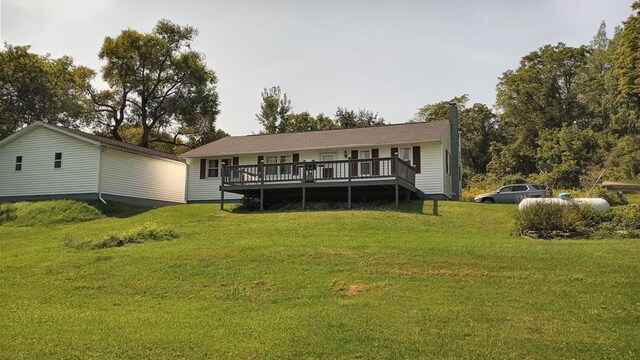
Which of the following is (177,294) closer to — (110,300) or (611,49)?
(110,300)

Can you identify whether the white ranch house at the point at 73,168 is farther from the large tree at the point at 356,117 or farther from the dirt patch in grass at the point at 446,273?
the large tree at the point at 356,117

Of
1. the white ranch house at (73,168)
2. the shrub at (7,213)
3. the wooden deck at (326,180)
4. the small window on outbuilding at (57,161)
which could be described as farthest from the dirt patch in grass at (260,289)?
the small window on outbuilding at (57,161)

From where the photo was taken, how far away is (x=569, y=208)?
1716 centimetres

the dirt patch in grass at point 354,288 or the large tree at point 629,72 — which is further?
the large tree at point 629,72

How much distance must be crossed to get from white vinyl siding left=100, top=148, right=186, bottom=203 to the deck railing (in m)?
7.13

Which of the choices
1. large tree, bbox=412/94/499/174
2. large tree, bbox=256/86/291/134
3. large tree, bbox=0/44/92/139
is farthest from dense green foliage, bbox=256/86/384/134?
large tree, bbox=0/44/92/139

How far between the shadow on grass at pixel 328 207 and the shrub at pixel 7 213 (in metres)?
9.63

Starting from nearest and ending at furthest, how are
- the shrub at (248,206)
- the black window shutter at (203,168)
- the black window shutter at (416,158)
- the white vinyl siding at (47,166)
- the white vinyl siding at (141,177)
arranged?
1. the shrub at (248,206)
2. the black window shutter at (416,158)
3. the white vinyl siding at (47,166)
4. the white vinyl siding at (141,177)
5. the black window shutter at (203,168)

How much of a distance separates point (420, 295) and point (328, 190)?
14.2m

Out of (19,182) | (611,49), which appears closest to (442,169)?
(19,182)

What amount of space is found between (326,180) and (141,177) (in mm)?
11693

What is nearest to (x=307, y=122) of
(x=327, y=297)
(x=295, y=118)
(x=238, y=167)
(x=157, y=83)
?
(x=295, y=118)

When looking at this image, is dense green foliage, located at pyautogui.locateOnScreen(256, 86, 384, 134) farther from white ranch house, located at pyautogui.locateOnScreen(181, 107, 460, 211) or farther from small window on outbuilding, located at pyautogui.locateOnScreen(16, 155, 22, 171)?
small window on outbuilding, located at pyautogui.locateOnScreen(16, 155, 22, 171)

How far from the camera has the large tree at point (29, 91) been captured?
42469mm
